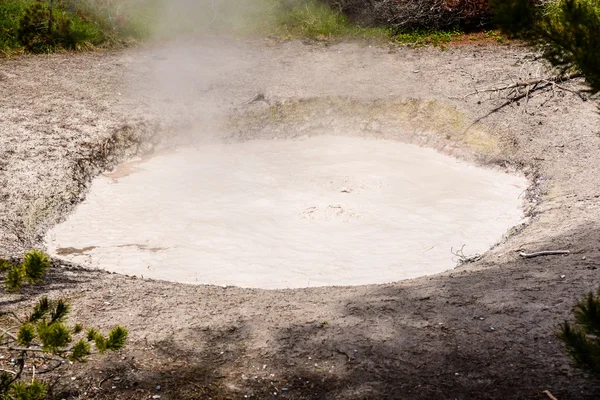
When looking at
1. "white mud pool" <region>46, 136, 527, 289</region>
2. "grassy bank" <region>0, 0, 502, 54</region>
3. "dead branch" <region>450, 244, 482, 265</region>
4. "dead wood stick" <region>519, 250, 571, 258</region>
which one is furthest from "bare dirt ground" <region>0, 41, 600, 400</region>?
"grassy bank" <region>0, 0, 502, 54</region>

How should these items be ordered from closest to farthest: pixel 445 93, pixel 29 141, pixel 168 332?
1. pixel 168 332
2. pixel 29 141
3. pixel 445 93

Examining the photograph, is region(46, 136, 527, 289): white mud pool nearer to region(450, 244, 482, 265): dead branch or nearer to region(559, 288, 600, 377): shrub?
region(450, 244, 482, 265): dead branch

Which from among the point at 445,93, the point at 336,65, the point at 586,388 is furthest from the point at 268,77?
the point at 586,388

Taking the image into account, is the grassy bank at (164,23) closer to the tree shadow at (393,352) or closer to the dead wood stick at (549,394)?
the tree shadow at (393,352)

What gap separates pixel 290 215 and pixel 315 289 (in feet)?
9.86

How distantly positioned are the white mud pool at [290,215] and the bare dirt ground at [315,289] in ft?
1.98

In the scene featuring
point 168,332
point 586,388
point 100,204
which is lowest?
point 100,204

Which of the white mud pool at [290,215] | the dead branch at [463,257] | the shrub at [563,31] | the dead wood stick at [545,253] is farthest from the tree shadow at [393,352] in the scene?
the shrub at [563,31]

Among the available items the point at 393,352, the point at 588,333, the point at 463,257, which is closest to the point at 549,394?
the point at 393,352

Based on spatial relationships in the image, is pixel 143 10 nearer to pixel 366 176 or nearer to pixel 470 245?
pixel 366 176

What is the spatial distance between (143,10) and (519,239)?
12.9 meters

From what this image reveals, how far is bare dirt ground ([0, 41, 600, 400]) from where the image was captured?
617 centimetres

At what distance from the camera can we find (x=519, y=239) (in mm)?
9508

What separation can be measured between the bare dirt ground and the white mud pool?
0.60 meters
